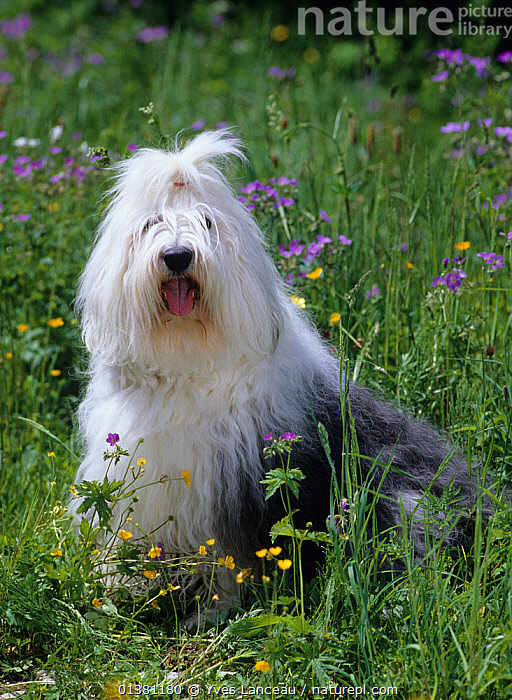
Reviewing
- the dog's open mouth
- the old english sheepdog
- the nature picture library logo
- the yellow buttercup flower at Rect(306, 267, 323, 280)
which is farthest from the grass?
the dog's open mouth

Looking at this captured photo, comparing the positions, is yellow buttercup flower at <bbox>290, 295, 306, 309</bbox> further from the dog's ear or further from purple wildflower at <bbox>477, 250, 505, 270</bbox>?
purple wildflower at <bbox>477, 250, 505, 270</bbox>

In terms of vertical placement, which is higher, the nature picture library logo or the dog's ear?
the nature picture library logo

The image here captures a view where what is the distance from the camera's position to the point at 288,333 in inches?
105

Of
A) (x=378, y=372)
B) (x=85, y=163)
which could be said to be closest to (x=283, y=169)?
(x=85, y=163)

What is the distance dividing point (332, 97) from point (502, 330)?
13.0 ft

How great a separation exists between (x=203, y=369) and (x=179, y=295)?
27 cm

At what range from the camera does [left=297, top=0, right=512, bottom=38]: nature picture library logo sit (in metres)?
4.12

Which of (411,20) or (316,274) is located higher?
(411,20)

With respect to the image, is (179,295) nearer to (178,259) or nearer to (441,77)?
(178,259)

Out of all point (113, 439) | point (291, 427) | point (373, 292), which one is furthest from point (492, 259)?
point (113, 439)

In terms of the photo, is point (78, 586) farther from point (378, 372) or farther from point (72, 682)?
point (378, 372)

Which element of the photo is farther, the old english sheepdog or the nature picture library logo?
the nature picture library logo

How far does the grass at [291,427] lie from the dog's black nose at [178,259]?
503 millimetres

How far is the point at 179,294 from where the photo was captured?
7.89ft
